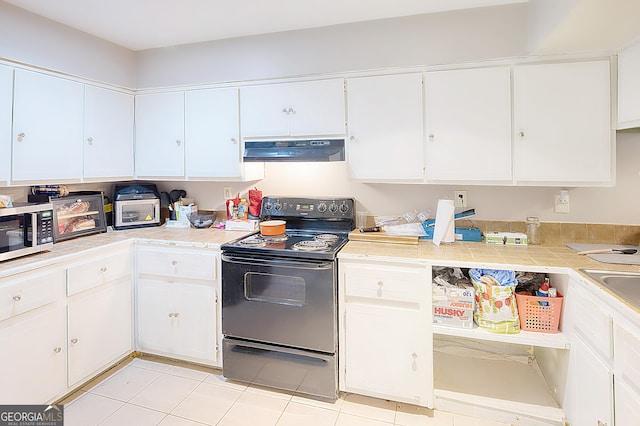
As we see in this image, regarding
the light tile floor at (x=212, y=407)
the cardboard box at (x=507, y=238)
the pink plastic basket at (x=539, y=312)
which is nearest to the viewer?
the pink plastic basket at (x=539, y=312)

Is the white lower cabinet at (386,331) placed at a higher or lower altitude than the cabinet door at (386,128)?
lower

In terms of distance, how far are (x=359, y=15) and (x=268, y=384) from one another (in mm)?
2525

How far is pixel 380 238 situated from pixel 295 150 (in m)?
0.87

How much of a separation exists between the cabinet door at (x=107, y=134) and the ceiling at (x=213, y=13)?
48 cm

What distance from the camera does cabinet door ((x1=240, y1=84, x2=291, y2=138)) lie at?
8.21ft

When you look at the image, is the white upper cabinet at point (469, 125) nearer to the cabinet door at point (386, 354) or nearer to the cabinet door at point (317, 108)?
the cabinet door at point (317, 108)

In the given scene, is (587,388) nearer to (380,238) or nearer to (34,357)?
(380,238)

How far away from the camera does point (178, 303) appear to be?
2.44m

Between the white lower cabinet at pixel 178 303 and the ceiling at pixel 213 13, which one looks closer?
the ceiling at pixel 213 13

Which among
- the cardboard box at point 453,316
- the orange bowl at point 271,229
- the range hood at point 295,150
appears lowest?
the cardboard box at point 453,316

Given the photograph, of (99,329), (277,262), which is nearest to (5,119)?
(99,329)

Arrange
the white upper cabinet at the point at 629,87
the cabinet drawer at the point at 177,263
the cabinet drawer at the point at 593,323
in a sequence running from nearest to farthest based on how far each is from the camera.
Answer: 1. the cabinet drawer at the point at 593,323
2. the white upper cabinet at the point at 629,87
3. the cabinet drawer at the point at 177,263

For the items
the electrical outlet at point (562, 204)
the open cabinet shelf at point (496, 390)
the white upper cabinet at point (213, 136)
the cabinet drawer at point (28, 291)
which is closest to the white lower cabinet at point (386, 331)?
the open cabinet shelf at point (496, 390)

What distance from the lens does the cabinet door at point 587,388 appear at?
141 cm
